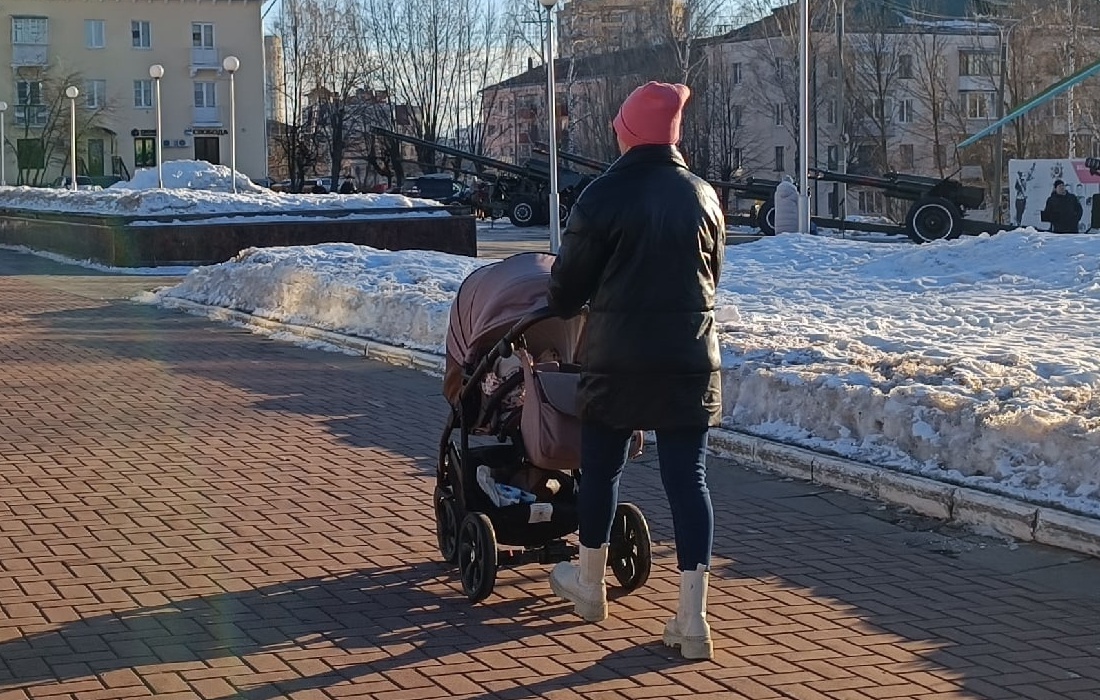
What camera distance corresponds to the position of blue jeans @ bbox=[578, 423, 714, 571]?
5.35 m

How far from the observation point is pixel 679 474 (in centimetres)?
537

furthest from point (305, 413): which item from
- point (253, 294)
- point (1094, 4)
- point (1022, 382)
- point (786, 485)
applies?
point (1094, 4)

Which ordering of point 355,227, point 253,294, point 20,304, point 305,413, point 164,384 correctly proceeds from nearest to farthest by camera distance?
point 305,413 < point 164,384 < point 253,294 < point 20,304 < point 355,227

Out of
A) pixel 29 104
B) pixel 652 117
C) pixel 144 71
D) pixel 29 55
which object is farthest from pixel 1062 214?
pixel 29 55

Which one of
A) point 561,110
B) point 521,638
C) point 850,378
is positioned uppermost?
point 561,110

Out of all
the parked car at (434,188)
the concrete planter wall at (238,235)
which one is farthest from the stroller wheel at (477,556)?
the parked car at (434,188)

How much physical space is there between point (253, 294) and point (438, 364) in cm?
601

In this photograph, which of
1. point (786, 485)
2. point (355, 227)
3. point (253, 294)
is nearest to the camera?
point (786, 485)

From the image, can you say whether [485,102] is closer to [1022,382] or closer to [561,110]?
[561,110]

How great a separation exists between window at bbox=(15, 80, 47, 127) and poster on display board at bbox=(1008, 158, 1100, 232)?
54932mm

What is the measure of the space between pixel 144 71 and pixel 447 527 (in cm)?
8050

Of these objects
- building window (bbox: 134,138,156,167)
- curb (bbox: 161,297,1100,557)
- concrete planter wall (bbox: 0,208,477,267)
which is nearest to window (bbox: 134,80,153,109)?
building window (bbox: 134,138,156,167)

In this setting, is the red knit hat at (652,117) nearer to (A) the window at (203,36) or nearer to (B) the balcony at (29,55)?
(A) the window at (203,36)

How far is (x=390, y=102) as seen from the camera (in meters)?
86.4
